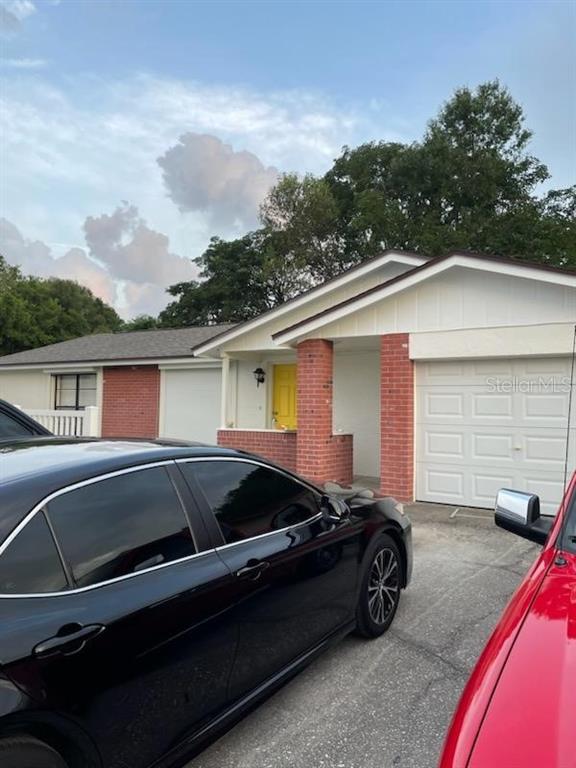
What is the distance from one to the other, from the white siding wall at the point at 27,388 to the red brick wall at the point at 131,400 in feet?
8.97

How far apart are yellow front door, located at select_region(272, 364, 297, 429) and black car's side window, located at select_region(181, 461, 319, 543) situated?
9.02m

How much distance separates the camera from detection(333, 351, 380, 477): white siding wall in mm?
11188

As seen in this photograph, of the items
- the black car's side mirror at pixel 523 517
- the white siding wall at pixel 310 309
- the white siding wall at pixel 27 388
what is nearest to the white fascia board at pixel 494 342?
the white siding wall at pixel 310 309

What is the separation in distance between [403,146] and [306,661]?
1132 inches

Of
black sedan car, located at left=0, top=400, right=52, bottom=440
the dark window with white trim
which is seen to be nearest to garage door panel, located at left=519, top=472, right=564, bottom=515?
black sedan car, located at left=0, top=400, right=52, bottom=440

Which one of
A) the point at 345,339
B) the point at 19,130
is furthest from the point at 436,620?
the point at 19,130

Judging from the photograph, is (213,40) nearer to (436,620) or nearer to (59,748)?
(436,620)

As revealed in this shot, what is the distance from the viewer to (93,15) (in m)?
9.20

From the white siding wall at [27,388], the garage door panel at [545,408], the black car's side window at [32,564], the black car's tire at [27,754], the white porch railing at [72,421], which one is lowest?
the black car's tire at [27,754]

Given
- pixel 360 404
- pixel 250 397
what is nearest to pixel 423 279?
pixel 360 404

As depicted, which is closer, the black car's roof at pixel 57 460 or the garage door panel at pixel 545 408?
the black car's roof at pixel 57 460

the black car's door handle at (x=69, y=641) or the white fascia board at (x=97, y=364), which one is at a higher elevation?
the white fascia board at (x=97, y=364)

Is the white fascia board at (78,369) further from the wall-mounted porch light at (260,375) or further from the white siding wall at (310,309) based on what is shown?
the white siding wall at (310,309)

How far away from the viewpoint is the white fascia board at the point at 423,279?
7.34 meters
